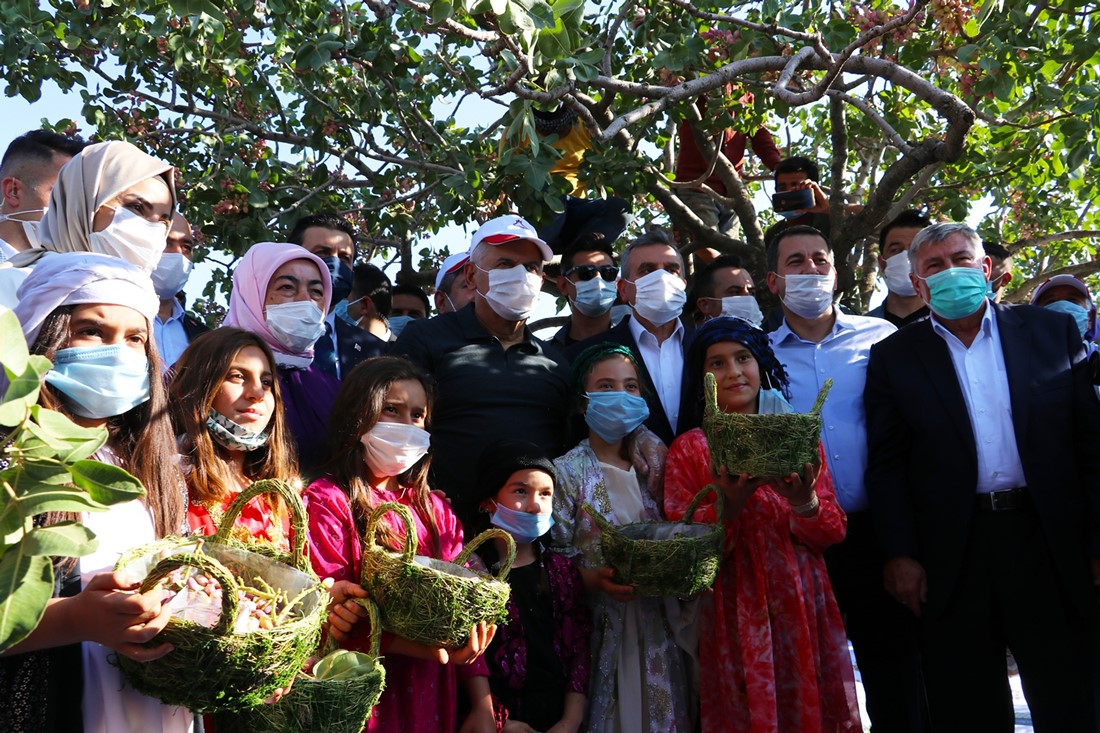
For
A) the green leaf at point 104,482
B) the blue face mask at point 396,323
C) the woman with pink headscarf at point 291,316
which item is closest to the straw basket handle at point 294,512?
the green leaf at point 104,482

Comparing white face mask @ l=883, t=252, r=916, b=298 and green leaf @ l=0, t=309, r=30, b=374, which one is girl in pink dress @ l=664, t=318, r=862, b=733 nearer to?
white face mask @ l=883, t=252, r=916, b=298

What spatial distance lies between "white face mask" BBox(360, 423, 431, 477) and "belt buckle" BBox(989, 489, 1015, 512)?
7.33 feet

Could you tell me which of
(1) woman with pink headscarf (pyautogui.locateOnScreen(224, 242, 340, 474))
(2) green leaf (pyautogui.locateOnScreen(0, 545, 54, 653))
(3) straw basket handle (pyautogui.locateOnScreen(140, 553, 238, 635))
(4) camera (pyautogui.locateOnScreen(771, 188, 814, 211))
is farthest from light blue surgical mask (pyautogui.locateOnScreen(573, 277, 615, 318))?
(2) green leaf (pyautogui.locateOnScreen(0, 545, 54, 653))

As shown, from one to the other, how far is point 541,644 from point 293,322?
158 cm

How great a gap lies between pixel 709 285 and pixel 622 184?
1328mm

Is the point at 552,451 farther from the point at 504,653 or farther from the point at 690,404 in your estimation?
the point at 504,653

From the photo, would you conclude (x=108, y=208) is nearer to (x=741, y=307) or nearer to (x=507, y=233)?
(x=507, y=233)

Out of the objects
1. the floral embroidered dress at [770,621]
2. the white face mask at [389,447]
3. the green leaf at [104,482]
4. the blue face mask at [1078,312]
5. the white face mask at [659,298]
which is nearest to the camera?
the green leaf at [104,482]

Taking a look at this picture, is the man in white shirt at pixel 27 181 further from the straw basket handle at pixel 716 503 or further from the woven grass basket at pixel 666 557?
the straw basket handle at pixel 716 503

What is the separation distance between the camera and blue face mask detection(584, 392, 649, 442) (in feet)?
14.3

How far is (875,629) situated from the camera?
4.62 metres

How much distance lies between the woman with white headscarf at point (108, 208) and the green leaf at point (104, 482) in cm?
229

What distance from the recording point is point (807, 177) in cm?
698

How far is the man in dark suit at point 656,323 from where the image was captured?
501cm
